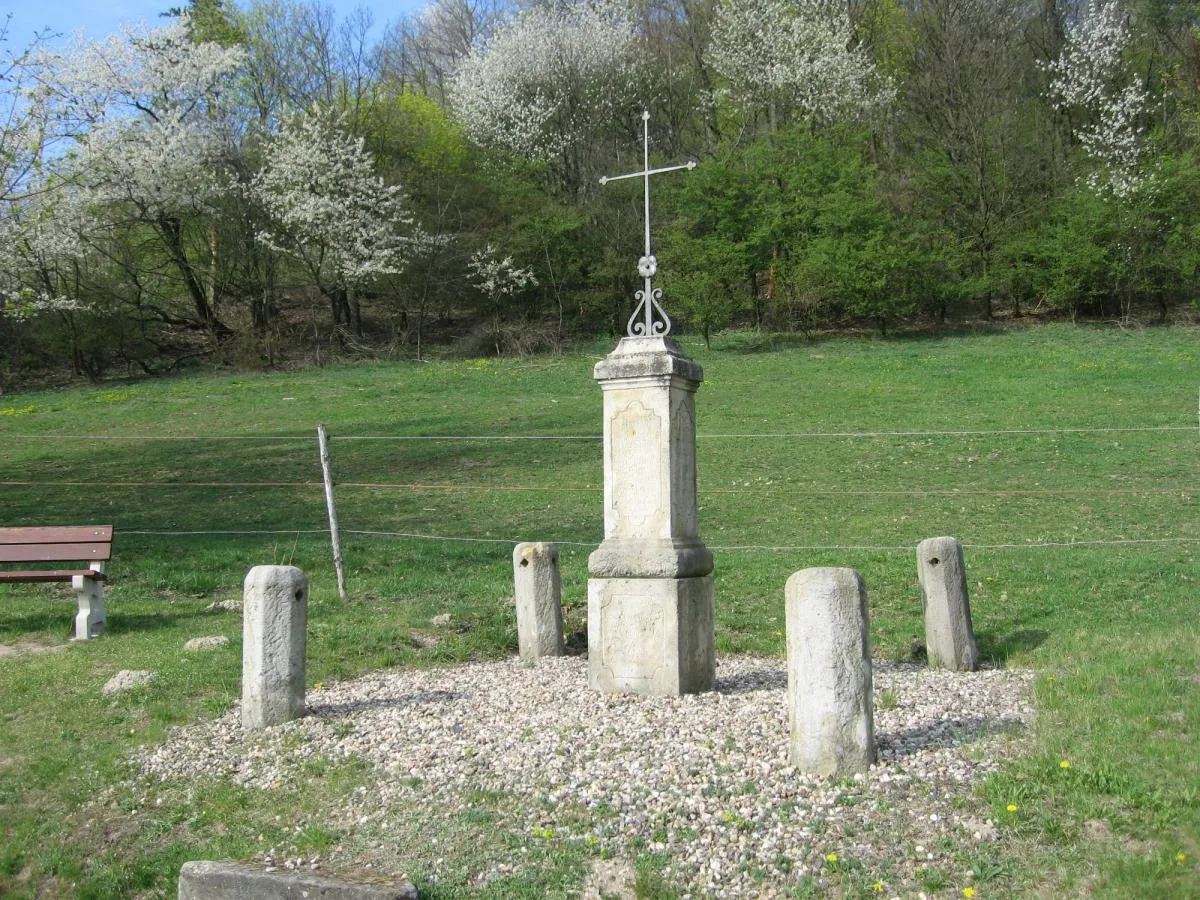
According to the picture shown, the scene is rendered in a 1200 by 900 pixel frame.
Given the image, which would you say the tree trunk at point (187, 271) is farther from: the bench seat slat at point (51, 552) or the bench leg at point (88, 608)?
the bench leg at point (88, 608)

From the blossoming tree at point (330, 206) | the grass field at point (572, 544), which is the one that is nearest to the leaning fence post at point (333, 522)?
the grass field at point (572, 544)

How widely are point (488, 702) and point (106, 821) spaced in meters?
2.05

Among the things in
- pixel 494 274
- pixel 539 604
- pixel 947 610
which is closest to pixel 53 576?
pixel 539 604

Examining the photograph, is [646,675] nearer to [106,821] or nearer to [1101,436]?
[106,821]

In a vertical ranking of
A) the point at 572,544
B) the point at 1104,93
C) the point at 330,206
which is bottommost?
the point at 572,544

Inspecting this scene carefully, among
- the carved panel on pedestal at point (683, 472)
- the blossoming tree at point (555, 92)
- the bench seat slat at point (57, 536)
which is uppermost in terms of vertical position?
the blossoming tree at point (555, 92)

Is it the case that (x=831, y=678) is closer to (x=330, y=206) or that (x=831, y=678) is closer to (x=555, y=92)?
(x=330, y=206)

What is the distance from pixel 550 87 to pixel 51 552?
111 feet

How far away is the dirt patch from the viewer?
8188 millimetres

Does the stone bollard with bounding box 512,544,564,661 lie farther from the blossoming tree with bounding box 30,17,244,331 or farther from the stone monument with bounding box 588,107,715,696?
the blossoming tree with bounding box 30,17,244,331

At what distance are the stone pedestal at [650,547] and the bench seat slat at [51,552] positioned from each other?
4770 mm

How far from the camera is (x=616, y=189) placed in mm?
37094

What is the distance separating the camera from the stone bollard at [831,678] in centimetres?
507

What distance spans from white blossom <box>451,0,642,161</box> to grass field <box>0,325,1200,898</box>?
44.6ft
